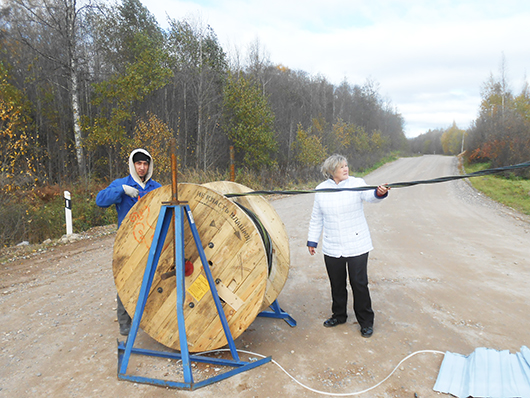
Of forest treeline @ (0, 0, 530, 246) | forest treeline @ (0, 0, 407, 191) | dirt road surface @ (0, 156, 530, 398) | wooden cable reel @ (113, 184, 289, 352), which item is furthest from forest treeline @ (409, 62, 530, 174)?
wooden cable reel @ (113, 184, 289, 352)

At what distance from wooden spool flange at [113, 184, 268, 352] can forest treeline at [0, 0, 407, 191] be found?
9313mm

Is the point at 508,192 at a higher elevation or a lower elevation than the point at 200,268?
lower

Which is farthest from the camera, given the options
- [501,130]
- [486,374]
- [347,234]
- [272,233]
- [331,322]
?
[501,130]

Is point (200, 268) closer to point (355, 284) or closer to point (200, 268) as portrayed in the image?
point (200, 268)

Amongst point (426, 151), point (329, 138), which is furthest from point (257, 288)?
point (426, 151)

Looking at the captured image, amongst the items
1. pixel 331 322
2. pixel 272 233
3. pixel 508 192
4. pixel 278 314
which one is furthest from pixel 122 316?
pixel 508 192

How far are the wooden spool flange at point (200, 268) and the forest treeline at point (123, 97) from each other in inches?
367

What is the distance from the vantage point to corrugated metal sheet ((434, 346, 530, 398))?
8.87 feet

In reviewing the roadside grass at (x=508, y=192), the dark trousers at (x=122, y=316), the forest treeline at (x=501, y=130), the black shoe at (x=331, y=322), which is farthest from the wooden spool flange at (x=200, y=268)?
the forest treeline at (x=501, y=130)

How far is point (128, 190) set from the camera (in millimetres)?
3572

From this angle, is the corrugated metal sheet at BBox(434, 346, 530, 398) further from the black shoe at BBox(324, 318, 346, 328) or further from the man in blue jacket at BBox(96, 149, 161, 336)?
the man in blue jacket at BBox(96, 149, 161, 336)

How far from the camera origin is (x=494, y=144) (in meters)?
25.3

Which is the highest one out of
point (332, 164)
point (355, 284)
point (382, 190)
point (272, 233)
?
point (332, 164)

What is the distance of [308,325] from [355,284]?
0.84 m
